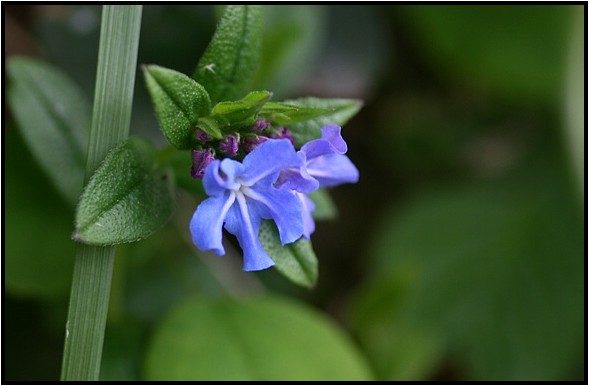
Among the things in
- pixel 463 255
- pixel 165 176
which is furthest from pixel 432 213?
pixel 165 176

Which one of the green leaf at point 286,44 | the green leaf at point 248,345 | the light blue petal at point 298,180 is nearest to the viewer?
the light blue petal at point 298,180

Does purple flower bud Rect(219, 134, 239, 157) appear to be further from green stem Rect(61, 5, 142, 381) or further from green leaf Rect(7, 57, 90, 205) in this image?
green leaf Rect(7, 57, 90, 205)

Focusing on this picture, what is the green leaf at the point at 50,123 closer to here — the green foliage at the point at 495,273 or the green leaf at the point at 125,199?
the green leaf at the point at 125,199

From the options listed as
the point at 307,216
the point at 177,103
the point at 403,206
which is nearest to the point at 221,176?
the point at 177,103

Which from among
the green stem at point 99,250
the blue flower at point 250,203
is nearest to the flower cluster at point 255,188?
the blue flower at point 250,203

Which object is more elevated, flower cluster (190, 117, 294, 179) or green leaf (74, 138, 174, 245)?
flower cluster (190, 117, 294, 179)

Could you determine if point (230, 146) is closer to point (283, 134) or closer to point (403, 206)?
point (283, 134)

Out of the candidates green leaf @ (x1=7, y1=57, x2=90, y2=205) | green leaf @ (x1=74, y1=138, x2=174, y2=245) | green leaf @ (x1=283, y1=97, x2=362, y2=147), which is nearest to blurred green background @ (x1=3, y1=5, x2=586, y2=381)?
green leaf @ (x1=7, y1=57, x2=90, y2=205)
